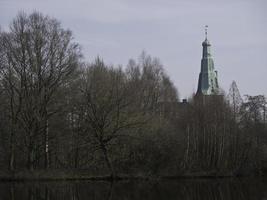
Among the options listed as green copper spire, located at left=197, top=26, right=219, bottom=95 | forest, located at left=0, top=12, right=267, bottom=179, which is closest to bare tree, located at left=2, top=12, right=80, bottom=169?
forest, located at left=0, top=12, right=267, bottom=179

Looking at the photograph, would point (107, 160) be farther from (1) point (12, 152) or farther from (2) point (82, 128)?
(1) point (12, 152)

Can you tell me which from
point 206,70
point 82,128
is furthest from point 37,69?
point 206,70

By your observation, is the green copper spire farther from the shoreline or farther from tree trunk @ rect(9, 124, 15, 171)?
tree trunk @ rect(9, 124, 15, 171)

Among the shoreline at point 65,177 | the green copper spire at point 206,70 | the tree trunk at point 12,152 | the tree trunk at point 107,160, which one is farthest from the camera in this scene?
the green copper spire at point 206,70

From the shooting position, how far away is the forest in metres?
43.3

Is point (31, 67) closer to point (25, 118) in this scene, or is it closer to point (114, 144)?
point (25, 118)

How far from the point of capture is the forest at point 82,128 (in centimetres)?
4331

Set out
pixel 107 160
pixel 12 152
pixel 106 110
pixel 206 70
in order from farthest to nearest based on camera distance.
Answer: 1. pixel 206 70
2. pixel 106 110
3. pixel 107 160
4. pixel 12 152

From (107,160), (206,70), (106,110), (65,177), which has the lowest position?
(65,177)

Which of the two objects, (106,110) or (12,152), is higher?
(106,110)

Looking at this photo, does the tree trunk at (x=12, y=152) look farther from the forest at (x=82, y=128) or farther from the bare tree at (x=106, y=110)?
the bare tree at (x=106, y=110)

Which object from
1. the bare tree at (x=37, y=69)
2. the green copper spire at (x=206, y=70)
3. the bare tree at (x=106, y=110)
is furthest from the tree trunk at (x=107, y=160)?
the green copper spire at (x=206, y=70)

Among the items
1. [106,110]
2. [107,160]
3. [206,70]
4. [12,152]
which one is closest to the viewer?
[12,152]

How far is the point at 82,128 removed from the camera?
46094 mm
